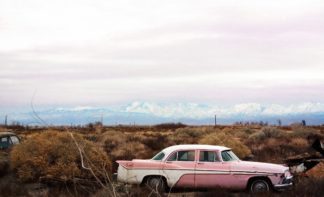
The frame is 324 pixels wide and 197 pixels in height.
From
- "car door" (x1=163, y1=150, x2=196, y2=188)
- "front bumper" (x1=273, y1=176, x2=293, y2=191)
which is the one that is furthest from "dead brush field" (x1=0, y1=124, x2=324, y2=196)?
"car door" (x1=163, y1=150, x2=196, y2=188)

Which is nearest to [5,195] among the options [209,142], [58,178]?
[58,178]

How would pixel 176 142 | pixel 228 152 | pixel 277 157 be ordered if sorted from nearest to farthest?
pixel 228 152
pixel 277 157
pixel 176 142

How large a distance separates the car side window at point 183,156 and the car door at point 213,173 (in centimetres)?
30

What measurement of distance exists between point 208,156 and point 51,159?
21.2 feet

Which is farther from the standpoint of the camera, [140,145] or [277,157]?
[140,145]

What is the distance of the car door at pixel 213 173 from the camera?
16594mm

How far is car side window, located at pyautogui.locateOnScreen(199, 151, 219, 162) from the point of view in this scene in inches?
669

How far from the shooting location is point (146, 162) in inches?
663

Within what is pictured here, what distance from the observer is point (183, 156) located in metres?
17.2

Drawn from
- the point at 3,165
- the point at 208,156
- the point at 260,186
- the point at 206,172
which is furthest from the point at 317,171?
the point at 3,165

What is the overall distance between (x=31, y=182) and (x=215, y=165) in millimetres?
6982

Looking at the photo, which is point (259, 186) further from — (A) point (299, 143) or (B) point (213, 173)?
(A) point (299, 143)

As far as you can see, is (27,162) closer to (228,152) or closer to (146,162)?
(146,162)

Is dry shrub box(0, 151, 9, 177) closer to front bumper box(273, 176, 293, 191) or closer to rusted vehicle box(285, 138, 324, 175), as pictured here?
front bumper box(273, 176, 293, 191)
